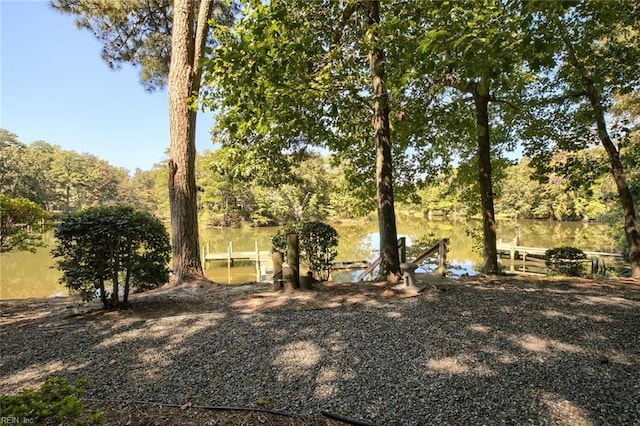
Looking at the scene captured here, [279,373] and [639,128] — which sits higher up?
[639,128]

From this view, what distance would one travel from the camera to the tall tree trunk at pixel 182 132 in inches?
212

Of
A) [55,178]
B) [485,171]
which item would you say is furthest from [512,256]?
[55,178]

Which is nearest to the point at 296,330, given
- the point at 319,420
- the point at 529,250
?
the point at 319,420

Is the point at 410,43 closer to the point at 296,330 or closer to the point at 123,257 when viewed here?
the point at 296,330

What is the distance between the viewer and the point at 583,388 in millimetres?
2012

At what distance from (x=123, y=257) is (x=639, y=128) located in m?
10.9

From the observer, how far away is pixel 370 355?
2.54 metres

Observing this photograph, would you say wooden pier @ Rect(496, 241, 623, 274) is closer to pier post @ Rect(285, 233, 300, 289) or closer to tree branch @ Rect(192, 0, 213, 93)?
pier post @ Rect(285, 233, 300, 289)

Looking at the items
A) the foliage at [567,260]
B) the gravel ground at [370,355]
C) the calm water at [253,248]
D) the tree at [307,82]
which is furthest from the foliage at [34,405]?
the foliage at [567,260]

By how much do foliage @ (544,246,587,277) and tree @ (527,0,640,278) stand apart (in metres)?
1.14

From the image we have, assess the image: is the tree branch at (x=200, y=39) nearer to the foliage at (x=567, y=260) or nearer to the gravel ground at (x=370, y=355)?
the gravel ground at (x=370, y=355)

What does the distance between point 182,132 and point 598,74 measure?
7.74 m

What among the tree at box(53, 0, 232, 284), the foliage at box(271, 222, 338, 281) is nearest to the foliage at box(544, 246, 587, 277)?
the foliage at box(271, 222, 338, 281)

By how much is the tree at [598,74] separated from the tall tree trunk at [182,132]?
624 cm
